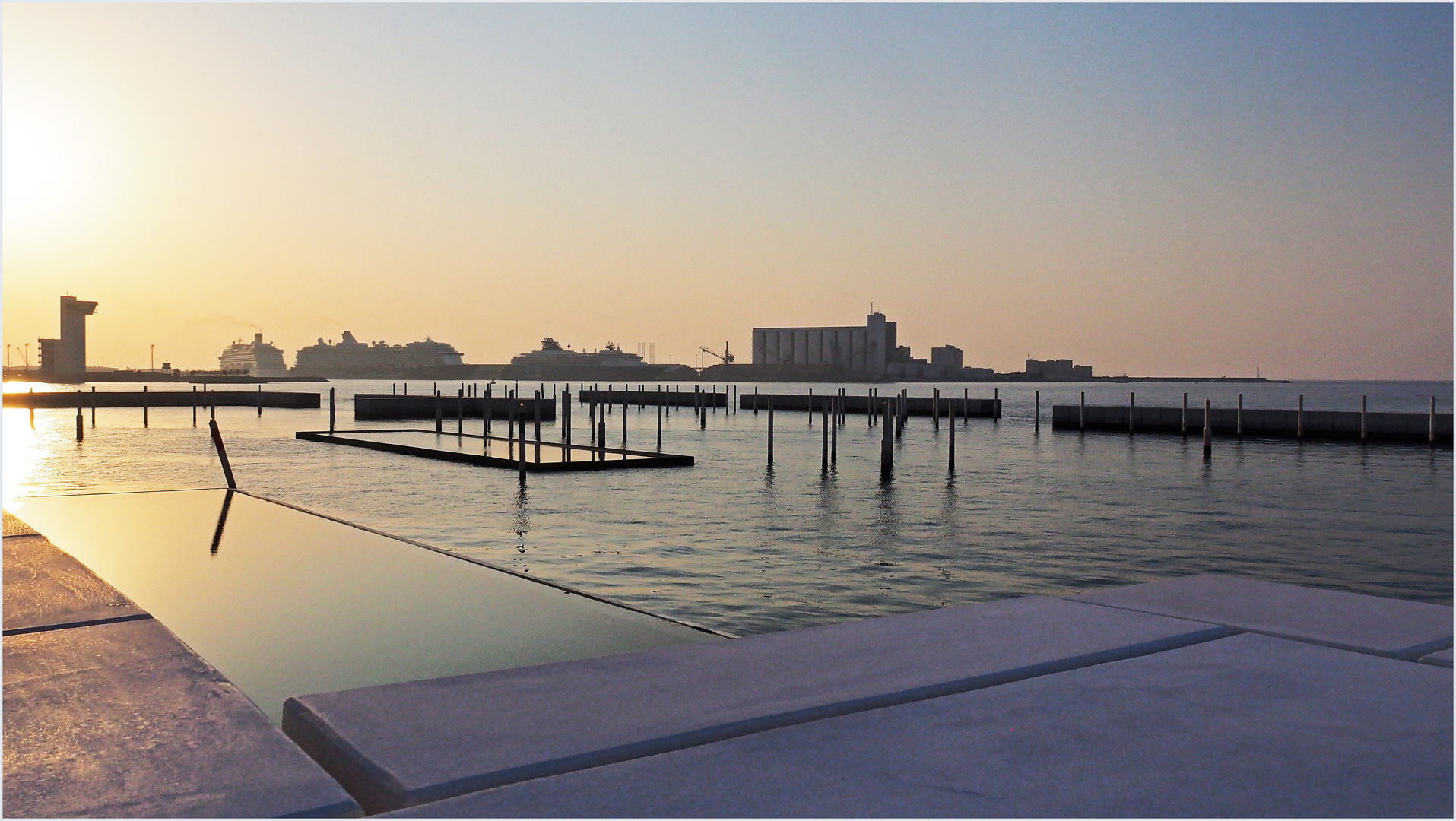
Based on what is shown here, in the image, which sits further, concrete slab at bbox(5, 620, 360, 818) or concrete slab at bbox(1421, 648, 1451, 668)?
concrete slab at bbox(1421, 648, 1451, 668)

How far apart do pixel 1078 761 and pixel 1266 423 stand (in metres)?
49.4

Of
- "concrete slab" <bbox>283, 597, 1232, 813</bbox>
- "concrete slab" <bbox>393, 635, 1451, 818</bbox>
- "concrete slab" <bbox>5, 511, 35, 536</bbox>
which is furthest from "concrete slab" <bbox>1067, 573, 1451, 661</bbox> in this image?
"concrete slab" <bbox>5, 511, 35, 536</bbox>

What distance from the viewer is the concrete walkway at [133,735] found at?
2887 millimetres

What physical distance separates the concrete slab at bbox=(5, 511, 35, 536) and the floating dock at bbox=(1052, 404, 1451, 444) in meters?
40.1

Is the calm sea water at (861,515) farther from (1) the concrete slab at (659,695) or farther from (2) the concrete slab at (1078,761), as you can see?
(2) the concrete slab at (1078,761)

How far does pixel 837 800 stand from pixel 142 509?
12366 millimetres

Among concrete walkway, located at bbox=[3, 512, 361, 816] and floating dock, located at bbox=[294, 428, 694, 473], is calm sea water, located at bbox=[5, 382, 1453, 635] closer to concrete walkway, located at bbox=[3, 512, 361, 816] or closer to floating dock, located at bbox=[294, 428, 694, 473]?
floating dock, located at bbox=[294, 428, 694, 473]

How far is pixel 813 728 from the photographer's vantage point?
3488 mm

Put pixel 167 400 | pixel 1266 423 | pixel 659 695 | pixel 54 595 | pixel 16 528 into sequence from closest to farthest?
pixel 659 695, pixel 54 595, pixel 16 528, pixel 1266 423, pixel 167 400

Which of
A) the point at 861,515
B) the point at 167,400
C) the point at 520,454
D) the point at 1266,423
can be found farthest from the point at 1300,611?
the point at 167,400

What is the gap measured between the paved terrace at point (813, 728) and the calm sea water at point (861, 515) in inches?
178

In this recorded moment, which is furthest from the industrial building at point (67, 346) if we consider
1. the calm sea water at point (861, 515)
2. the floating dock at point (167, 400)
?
the calm sea water at point (861, 515)

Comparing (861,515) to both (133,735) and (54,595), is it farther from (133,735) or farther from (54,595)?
(133,735)

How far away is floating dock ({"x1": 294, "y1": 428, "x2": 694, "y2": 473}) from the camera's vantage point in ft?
78.6
